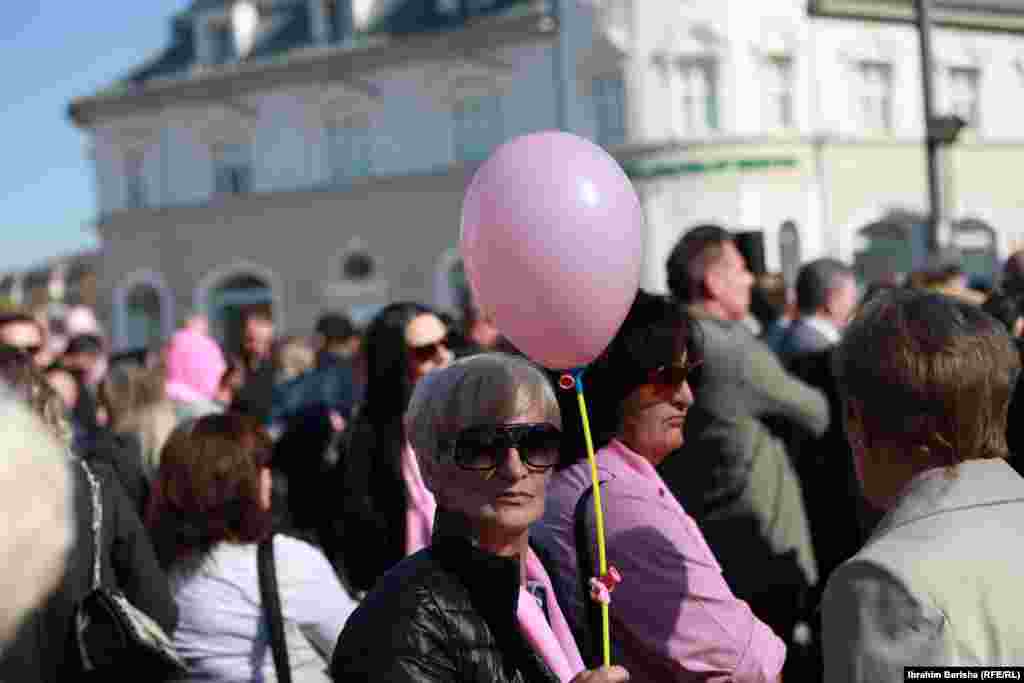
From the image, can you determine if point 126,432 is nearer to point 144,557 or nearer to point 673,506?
point 144,557

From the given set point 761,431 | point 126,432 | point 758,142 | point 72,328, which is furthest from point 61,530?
point 758,142

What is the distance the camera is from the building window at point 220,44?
1272 inches

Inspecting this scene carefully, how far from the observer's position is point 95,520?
357 centimetres

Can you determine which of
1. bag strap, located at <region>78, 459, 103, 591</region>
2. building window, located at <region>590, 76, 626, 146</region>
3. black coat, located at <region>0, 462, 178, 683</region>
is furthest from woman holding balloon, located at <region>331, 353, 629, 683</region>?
building window, located at <region>590, 76, 626, 146</region>

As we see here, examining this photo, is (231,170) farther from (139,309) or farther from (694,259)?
(694,259)

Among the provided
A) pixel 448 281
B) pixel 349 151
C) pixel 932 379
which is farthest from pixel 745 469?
pixel 349 151

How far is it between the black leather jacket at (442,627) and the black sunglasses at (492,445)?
166mm

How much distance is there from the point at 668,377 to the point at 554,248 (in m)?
0.61

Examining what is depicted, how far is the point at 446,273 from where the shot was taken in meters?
28.7

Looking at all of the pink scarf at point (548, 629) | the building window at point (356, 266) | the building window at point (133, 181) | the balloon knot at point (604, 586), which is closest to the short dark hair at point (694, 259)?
the pink scarf at point (548, 629)

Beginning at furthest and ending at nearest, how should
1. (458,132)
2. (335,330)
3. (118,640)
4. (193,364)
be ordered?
(458,132) → (335,330) → (193,364) → (118,640)

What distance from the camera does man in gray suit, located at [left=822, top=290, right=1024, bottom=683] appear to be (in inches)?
79.7

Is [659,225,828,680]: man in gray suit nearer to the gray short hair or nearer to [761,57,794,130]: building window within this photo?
the gray short hair

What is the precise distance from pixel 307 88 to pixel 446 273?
585cm
